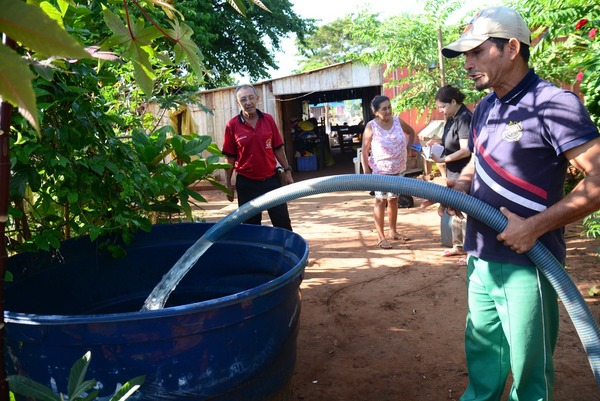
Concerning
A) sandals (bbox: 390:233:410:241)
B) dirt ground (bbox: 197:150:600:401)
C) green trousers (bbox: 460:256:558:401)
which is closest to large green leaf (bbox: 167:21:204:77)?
green trousers (bbox: 460:256:558:401)

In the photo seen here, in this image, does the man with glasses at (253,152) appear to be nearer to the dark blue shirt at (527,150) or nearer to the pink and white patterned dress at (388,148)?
the pink and white patterned dress at (388,148)

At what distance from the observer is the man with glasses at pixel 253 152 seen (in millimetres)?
4461

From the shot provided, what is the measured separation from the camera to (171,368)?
1.79 m

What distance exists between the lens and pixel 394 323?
3.67 meters

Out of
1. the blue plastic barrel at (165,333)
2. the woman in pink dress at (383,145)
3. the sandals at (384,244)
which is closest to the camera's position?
the blue plastic barrel at (165,333)

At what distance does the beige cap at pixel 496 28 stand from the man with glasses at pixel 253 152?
2685 mm

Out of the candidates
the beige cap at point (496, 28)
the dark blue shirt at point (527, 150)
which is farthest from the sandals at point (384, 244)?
the beige cap at point (496, 28)

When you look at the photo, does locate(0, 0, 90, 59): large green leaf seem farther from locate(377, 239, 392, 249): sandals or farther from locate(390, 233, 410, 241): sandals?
locate(390, 233, 410, 241): sandals

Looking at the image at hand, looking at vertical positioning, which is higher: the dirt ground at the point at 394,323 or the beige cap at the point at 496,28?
the beige cap at the point at 496,28

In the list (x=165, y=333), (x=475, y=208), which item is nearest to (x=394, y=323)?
(x=475, y=208)

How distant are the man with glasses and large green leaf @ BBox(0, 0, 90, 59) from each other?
12.9 feet

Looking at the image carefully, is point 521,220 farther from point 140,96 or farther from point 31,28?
point 140,96

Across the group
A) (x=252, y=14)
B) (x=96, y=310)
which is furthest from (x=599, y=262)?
(x=252, y=14)

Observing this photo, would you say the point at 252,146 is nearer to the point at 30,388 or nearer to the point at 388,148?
the point at 388,148
